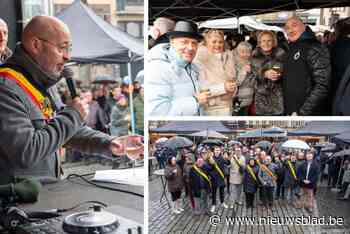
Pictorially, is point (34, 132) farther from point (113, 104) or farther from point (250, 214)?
point (250, 214)

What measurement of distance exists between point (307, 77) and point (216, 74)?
0.59 m

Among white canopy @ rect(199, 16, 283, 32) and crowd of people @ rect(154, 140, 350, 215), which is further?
crowd of people @ rect(154, 140, 350, 215)

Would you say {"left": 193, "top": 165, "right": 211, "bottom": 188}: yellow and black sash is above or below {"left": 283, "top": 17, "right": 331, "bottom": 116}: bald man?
below

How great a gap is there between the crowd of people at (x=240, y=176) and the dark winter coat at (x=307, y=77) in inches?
12.7

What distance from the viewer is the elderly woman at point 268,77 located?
2.68 m

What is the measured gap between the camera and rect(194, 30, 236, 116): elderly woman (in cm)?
270

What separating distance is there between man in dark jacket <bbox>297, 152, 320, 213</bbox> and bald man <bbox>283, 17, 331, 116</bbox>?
12.8 inches

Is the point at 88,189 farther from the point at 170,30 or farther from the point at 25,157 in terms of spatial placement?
the point at 170,30

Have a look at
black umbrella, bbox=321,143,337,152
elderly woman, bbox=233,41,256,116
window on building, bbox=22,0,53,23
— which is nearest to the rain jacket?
elderly woman, bbox=233,41,256,116

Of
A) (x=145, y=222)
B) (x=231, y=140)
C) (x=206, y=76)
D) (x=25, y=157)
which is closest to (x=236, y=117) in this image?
(x=231, y=140)

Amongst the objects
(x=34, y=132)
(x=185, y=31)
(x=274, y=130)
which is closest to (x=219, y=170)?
(x=274, y=130)

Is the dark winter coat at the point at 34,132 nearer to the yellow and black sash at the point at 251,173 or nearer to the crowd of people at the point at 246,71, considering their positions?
the crowd of people at the point at 246,71

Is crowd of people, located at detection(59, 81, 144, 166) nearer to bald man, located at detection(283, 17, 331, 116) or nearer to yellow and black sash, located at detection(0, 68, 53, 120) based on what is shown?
yellow and black sash, located at detection(0, 68, 53, 120)

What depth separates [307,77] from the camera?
268cm
